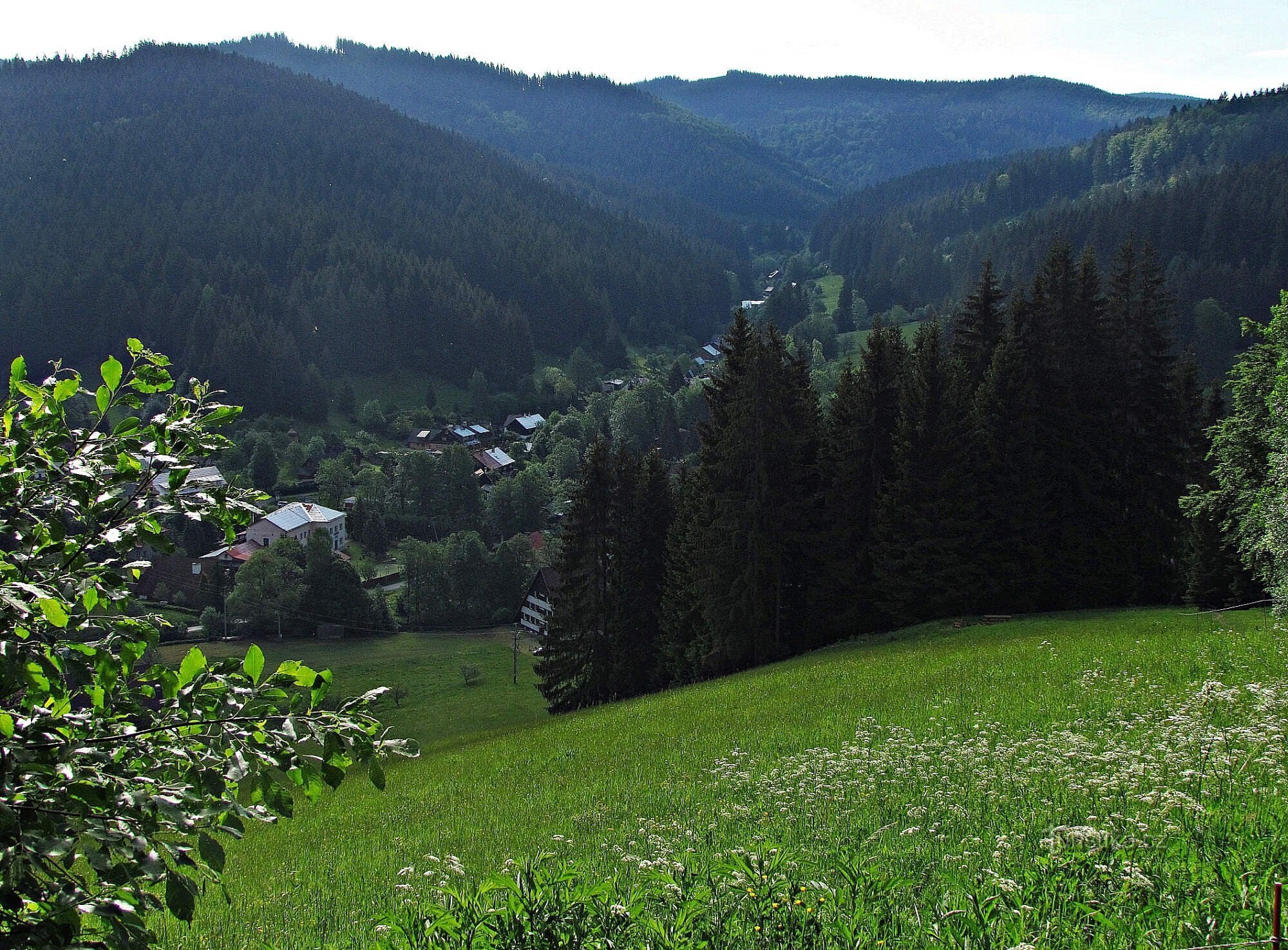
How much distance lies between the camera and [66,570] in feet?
12.6

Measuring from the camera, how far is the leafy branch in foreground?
3.30 meters

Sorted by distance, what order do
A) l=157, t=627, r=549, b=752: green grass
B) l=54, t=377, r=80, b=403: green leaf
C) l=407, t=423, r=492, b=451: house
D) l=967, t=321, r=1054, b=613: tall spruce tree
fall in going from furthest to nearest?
l=407, t=423, r=492, b=451: house
l=157, t=627, r=549, b=752: green grass
l=967, t=321, r=1054, b=613: tall spruce tree
l=54, t=377, r=80, b=403: green leaf

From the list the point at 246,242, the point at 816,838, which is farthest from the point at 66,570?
the point at 246,242

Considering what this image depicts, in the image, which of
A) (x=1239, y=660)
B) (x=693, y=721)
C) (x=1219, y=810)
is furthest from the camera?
(x=693, y=721)

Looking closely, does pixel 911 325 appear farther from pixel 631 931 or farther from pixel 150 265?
pixel 631 931

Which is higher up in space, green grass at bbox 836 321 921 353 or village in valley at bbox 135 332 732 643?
green grass at bbox 836 321 921 353


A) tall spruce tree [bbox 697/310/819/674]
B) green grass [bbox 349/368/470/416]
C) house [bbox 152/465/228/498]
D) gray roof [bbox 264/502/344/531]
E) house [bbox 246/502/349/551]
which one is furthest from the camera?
green grass [bbox 349/368/470/416]

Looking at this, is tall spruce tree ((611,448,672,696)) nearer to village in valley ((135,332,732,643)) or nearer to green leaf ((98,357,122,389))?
village in valley ((135,332,732,643))

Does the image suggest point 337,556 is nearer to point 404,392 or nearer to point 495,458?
point 495,458

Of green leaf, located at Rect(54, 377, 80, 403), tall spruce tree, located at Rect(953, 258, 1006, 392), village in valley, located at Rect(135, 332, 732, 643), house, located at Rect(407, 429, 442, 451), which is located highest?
tall spruce tree, located at Rect(953, 258, 1006, 392)

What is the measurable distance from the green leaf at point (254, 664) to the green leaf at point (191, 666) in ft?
0.54

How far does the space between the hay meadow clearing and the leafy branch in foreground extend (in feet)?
8.11

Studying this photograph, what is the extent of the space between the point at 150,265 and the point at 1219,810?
197 meters

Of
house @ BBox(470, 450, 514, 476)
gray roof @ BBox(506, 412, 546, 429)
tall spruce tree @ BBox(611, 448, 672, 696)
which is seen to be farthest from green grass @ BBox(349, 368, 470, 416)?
tall spruce tree @ BBox(611, 448, 672, 696)
